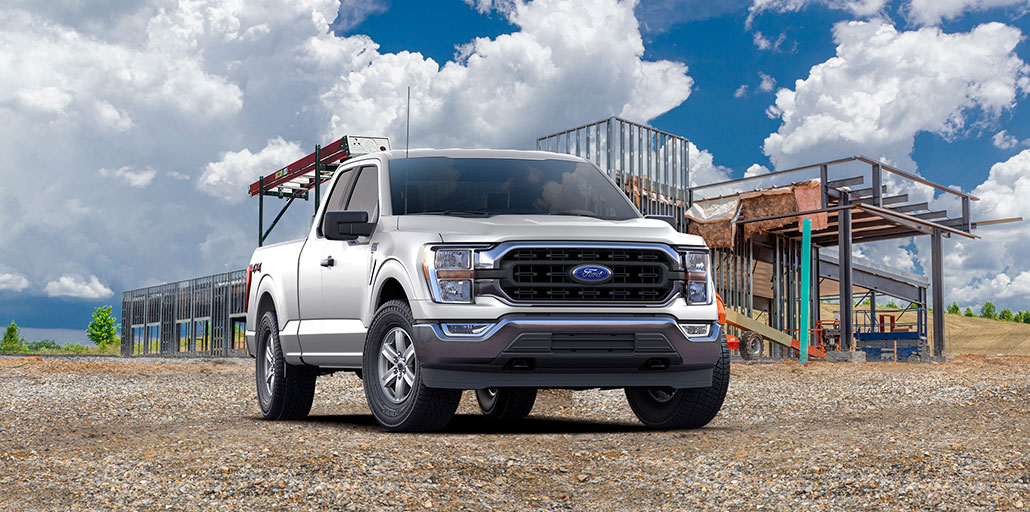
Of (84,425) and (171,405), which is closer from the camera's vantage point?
(84,425)

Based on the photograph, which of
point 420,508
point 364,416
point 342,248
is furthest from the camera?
point 364,416

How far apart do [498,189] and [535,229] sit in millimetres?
1219

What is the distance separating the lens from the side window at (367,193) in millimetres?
7926

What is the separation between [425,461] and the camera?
19.1 ft

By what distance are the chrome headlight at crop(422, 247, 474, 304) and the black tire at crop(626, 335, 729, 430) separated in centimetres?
203

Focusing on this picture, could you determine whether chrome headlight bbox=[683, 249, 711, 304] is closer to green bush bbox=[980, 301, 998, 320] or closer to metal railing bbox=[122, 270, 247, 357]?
metal railing bbox=[122, 270, 247, 357]

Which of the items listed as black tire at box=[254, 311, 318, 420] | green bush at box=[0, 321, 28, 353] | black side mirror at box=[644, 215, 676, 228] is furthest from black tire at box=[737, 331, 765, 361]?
green bush at box=[0, 321, 28, 353]

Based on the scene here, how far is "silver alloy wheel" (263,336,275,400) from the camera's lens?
9281 mm

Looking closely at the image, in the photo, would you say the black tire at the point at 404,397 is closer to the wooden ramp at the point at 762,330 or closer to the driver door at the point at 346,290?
the driver door at the point at 346,290

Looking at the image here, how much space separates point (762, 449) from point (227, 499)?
11.2ft

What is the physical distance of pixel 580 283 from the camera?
6664 mm

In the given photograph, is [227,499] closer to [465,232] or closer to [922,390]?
[465,232]

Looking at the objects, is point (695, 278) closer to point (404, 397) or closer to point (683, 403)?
point (683, 403)

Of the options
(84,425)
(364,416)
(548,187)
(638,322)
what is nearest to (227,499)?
(638,322)
